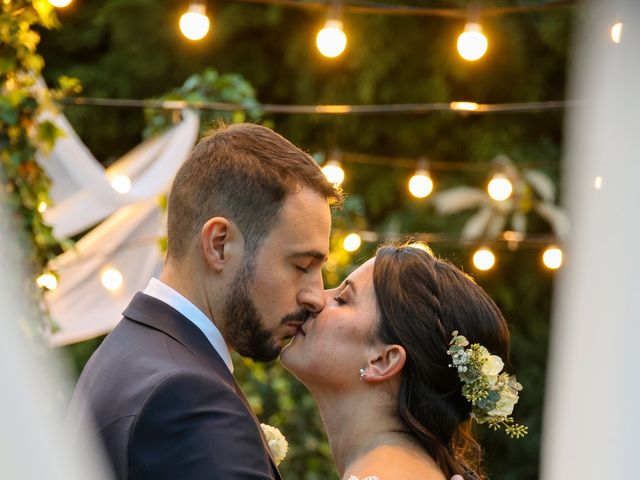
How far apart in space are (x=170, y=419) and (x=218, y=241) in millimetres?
429

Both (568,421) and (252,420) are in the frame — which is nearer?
(568,421)

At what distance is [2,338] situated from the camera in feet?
1.77

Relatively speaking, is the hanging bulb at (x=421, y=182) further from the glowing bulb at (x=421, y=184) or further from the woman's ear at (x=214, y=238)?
the woman's ear at (x=214, y=238)

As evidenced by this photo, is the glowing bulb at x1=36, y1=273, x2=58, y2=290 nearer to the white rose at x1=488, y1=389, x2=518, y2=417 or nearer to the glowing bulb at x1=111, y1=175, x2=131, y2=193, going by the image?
the glowing bulb at x1=111, y1=175, x2=131, y2=193

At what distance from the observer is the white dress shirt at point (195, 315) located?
6.65ft

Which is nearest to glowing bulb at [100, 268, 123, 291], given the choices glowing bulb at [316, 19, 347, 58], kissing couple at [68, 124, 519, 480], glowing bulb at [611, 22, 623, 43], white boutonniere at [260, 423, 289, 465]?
glowing bulb at [316, 19, 347, 58]

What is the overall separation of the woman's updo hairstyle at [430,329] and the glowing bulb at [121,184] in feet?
9.08

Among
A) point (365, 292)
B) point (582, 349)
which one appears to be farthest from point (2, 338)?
point (365, 292)

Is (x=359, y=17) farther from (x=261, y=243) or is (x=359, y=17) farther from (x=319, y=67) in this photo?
(x=261, y=243)

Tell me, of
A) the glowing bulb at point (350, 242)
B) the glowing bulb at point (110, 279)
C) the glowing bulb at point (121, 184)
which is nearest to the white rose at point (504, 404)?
the glowing bulb at point (121, 184)

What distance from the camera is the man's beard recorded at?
6.71 feet

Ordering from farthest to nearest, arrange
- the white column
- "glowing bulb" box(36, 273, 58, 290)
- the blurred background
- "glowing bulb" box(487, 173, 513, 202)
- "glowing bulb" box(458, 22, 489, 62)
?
the blurred background < "glowing bulb" box(487, 173, 513, 202) < "glowing bulb" box(458, 22, 489, 62) < "glowing bulb" box(36, 273, 58, 290) < the white column

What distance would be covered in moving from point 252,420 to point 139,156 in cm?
416

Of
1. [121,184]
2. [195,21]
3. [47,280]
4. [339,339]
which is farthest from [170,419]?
[195,21]
